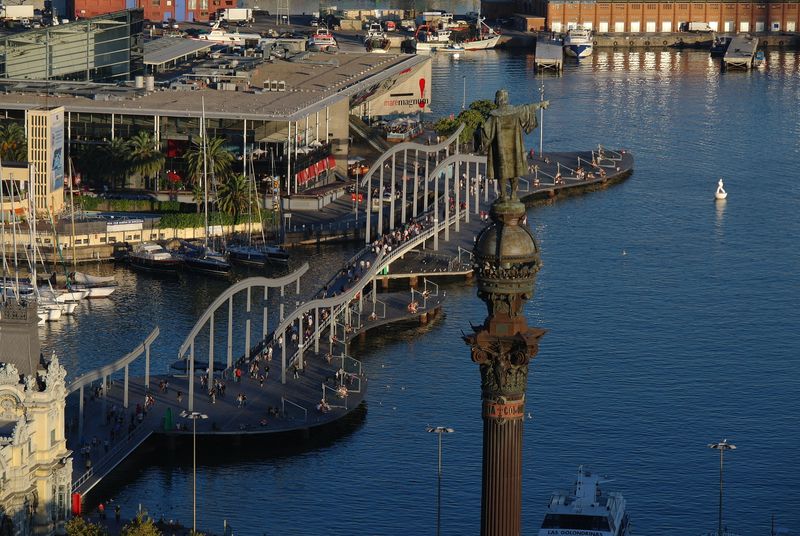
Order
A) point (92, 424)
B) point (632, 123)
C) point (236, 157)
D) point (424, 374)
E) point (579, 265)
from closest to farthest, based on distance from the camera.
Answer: point (92, 424) < point (424, 374) < point (579, 265) < point (236, 157) < point (632, 123)

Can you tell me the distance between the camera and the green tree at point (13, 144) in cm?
13625

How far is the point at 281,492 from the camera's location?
83.9 meters

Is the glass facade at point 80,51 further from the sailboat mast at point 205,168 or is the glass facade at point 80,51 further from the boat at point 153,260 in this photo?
the boat at point 153,260

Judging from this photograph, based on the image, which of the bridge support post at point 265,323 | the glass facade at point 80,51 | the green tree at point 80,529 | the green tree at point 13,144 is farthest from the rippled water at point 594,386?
the glass facade at point 80,51

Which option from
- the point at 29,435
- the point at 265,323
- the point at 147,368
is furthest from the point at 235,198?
the point at 29,435

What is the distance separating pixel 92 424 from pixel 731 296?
150 ft

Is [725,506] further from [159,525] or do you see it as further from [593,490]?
[159,525]

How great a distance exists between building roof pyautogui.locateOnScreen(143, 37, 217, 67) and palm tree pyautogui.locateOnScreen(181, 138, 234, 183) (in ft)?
125

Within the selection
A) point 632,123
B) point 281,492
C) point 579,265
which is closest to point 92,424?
point 281,492

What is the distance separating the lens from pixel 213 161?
137375 mm

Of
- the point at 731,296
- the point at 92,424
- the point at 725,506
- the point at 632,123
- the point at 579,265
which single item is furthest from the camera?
the point at 632,123

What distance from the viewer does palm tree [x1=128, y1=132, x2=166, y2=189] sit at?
14038cm

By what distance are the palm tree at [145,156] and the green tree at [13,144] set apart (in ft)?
23.4

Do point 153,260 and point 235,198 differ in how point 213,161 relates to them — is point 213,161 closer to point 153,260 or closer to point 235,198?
point 235,198
